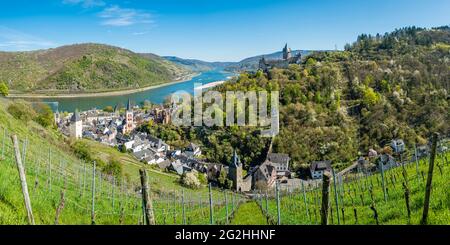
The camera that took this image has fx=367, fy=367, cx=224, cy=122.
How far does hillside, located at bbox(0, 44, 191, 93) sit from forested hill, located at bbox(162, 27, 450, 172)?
42.0 metres

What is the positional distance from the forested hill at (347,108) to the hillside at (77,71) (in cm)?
4203

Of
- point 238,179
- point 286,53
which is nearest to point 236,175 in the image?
point 238,179

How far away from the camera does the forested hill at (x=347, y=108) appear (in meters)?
35.4

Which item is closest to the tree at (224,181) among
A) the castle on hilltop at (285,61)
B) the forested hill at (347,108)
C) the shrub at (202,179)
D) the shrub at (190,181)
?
the shrub at (202,179)

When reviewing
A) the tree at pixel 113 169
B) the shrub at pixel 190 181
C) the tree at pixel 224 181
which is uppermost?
the tree at pixel 113 169

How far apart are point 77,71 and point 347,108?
6927 cm

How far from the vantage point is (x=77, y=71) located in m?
89.6

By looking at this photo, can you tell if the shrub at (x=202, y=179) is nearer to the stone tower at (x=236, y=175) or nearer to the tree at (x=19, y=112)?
the stone tower at (x=236, y=175)

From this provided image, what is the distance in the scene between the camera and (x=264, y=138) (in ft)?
124

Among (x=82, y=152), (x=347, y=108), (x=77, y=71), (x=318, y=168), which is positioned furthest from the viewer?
(x=77, y=71)

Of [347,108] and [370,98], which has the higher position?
[370,98]

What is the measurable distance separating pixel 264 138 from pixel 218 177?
419 inches

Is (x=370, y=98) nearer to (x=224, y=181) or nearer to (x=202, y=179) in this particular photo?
(x=224, y=181)
